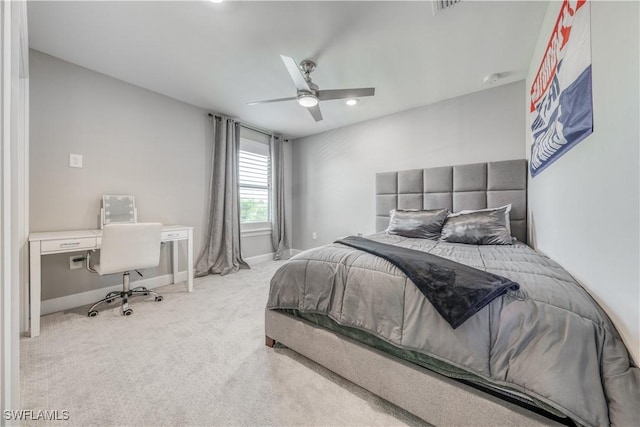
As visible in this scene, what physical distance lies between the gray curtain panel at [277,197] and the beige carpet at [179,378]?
2427mm

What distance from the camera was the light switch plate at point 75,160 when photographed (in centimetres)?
243

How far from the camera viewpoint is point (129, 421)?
117cm

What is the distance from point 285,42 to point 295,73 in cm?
32

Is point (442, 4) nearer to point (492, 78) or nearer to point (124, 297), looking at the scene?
point (492, 78)

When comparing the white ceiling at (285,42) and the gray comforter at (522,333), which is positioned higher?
the white ceiling at (285,42)

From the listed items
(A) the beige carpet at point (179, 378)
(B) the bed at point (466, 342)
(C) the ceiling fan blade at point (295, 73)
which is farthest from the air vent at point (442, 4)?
(A) the beige carpet at point (179, 378)

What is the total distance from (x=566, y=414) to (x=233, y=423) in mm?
1331

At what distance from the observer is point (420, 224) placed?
2.71 metres

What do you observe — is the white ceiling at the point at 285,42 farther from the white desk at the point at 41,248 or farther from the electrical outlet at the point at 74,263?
the electrical outlet at the point at 74,263

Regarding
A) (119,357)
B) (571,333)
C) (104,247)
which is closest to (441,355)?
(571,333)

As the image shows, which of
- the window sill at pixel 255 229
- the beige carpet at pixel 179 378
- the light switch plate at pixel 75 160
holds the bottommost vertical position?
the beige carpet at pixel 179 378

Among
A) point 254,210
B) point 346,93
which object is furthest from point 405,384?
point 254,210

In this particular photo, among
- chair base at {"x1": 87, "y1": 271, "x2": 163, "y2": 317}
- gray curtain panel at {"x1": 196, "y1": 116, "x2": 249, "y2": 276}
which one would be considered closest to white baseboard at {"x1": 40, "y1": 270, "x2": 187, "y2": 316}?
chair base at {"x1": 87, "y1": 271, "x2": 163, "y2": 317}

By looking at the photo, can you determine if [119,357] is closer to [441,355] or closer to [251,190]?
[441,355]
